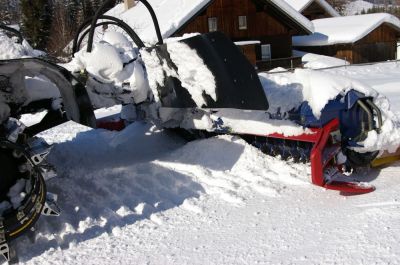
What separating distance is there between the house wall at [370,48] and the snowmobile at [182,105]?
27.0 m

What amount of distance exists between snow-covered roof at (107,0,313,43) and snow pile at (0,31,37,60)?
1596 cm

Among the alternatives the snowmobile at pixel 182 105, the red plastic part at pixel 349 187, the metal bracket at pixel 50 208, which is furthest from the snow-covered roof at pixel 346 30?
the metal bracket at pixel 50 208

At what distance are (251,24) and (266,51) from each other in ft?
6.00

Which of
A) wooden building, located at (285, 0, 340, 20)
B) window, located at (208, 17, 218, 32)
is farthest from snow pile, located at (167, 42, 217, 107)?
wooden building, located at (285, 0, 340, 20)

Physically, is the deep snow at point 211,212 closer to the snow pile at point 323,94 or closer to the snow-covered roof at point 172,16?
the snow pile at point 323,94

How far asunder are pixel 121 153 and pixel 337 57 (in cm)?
2701

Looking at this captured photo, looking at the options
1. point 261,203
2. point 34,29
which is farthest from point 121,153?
point 34,29

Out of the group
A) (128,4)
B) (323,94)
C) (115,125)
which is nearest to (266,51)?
(128,4)

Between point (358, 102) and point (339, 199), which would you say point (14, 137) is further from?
point (358, 102)

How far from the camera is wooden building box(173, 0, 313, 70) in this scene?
25.2 metres

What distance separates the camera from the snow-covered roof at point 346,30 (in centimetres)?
2903

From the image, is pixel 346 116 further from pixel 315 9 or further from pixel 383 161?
pixel 315 9

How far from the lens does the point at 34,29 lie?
36.6 metres

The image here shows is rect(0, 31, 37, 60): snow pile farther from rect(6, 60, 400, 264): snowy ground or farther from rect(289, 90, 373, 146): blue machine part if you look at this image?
rect(289, 90, 373, 146): blue machine part
